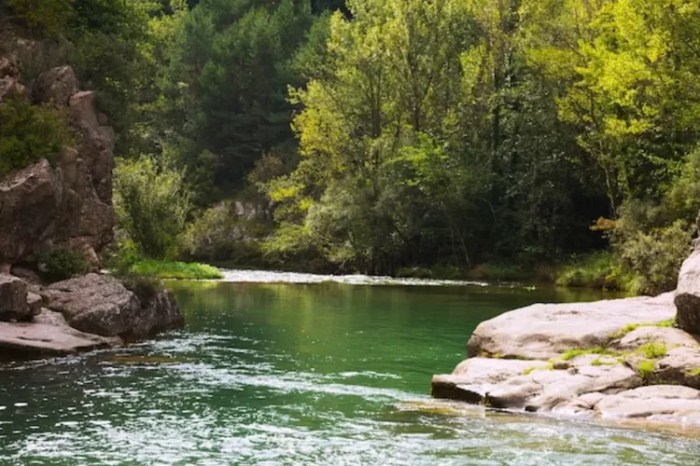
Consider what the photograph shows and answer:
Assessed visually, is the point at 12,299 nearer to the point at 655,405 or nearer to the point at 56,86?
the point at 56,86

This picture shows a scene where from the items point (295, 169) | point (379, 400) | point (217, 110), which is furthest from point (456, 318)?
point (217, 110)

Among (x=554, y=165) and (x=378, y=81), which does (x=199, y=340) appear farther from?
(x=378, y=81)

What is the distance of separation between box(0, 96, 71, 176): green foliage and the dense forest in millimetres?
217

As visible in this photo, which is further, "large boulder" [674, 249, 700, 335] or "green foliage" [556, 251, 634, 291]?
"green foliage" [556, 251, 634, 291]

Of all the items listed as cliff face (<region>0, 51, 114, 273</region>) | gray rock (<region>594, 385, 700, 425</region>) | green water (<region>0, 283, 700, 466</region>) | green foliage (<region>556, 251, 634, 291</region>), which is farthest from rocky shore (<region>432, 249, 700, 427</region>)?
green foliage (<region>556, 251, 634, 291</region>)

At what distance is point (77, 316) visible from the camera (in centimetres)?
2275

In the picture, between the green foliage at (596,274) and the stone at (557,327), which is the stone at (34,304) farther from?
the green foliage at (596,274)

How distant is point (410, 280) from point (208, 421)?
3912 centimetres

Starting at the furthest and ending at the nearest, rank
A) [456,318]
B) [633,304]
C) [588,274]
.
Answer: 1. [588,274]
2. [456,318]
3. [633,304]

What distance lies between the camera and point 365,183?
60719 mm

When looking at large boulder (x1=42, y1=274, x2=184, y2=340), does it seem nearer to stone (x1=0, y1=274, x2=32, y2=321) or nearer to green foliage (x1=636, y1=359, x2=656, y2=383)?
stone (x1=0, y1=274, x2=32, y2=321)

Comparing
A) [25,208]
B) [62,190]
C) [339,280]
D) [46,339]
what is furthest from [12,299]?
[339,280]

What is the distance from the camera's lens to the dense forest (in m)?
39.8

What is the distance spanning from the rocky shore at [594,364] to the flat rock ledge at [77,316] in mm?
8948
